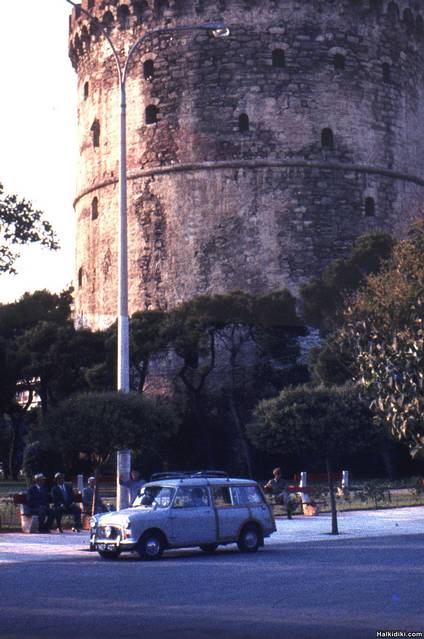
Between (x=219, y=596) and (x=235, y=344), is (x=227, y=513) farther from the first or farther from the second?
(x=235, y=344)

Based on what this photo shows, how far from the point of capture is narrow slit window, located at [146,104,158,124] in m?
37.7

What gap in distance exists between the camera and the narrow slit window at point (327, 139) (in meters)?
37.2

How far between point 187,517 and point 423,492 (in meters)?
13.3

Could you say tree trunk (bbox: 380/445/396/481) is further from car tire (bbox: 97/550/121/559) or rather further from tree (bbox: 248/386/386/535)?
car tire (bbox: 97/550/121/559)

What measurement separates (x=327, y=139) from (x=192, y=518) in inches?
987

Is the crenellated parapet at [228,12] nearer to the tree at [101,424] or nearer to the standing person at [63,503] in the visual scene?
the tree at [101,424]

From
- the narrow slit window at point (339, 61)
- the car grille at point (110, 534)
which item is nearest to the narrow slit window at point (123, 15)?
the narrow slit window at point (339, 61)

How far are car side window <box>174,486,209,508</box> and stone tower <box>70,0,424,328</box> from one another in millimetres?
22417

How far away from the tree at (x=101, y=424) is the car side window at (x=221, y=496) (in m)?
4.49

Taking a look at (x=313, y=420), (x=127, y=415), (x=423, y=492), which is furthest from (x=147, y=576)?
(x=423, y=492)

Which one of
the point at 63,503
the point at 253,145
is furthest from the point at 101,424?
the point at 253,145

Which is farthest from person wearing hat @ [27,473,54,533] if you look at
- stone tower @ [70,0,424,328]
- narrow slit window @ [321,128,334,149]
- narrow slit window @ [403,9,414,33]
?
narrow slit window @ [403,9,414,33]

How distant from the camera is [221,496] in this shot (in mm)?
14312

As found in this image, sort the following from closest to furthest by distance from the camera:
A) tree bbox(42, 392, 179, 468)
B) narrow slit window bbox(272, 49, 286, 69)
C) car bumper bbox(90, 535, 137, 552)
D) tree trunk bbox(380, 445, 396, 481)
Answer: car bumper bbox(90, 535, 137, 552)
tree bbox(42, 392, 179, 468)
tree trunk bbox(380, 445, 396, 481)
narrow slit window bbox(272, 49, 286, 69)
